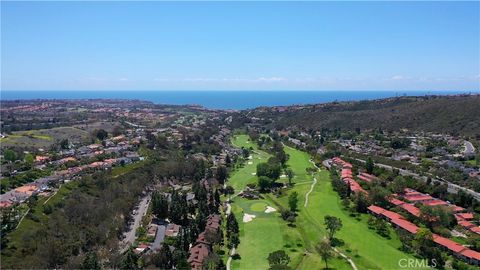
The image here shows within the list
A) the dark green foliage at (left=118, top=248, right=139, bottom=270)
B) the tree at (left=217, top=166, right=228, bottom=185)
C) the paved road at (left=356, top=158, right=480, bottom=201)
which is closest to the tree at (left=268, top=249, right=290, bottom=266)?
the dark green foliage at (left=118, top=248, right=139, bottom=270)

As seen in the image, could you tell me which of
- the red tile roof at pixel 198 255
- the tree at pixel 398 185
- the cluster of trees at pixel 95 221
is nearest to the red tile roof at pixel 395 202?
the tree at pixel 398 185

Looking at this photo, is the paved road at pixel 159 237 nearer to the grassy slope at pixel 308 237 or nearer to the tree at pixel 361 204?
the grassy slope at pixel 308 237

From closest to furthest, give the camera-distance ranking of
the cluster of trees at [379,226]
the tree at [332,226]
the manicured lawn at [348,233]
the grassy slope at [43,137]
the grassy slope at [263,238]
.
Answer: the grassy slope at [263,238] < the manicured lawn at [348,233] < the tree at [332,226] < the cluster of trees at [379,226] < the grassy slope at [43,137]

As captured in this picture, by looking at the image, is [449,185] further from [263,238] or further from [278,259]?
[278,259]

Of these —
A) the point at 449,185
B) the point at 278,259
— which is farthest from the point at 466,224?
the point at 278,259

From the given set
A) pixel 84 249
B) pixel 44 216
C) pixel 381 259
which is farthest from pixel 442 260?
pixel 44 216

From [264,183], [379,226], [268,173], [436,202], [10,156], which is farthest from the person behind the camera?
[10,156]
